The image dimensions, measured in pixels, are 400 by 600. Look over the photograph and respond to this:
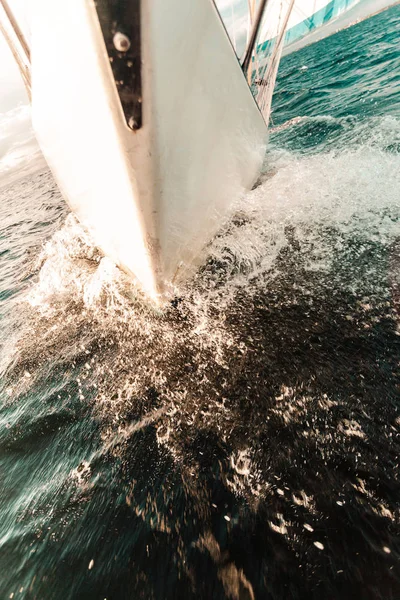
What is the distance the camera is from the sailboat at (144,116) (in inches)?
63.0

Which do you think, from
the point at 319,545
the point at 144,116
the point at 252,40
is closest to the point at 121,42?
the point at 144,116

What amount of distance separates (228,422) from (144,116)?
6.26 ft

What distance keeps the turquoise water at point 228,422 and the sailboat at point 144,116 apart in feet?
2.01

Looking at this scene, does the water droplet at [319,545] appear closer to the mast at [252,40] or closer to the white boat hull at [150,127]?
the white boat hull at [150,127]

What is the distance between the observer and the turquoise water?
1.22m

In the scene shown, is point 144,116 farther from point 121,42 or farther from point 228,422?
point 228,422

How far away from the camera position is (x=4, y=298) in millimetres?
4480

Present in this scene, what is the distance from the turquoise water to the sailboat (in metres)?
0.61

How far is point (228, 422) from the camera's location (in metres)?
1.72

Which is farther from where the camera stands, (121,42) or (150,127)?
(150,127)

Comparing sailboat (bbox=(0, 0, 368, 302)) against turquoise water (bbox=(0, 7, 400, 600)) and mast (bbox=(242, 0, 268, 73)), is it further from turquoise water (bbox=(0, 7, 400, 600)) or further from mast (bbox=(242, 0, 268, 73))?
turquoise water (bbox=(0, 7, 400, 600))

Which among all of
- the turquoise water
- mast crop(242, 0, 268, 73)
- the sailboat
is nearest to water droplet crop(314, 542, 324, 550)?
the turquoise water

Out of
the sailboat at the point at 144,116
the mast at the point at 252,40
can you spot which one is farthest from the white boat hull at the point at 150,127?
the mast at the point at 252,40

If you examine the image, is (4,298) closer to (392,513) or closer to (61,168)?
(61,168)
